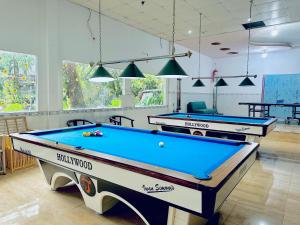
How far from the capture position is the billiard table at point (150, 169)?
1489 mm

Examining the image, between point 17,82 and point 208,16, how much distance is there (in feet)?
15.1

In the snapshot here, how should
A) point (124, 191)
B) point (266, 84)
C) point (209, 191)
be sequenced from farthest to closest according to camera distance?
point (266, 84) → point (124, 191) → point (209, 191)

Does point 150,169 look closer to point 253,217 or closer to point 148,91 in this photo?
point 253,217

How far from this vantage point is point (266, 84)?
10203mm

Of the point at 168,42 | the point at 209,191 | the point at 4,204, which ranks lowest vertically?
the point at 4,204

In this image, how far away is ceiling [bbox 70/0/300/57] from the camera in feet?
15.5

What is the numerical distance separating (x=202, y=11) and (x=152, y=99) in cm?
338

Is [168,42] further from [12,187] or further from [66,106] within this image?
[12,187]

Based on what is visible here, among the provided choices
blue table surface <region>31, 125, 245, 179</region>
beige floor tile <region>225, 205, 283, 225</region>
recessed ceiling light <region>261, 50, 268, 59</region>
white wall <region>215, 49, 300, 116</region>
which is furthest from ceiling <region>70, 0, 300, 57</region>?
beige floor tile <region>225, 205, 283, 225</region>

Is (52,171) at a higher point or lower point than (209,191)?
lower

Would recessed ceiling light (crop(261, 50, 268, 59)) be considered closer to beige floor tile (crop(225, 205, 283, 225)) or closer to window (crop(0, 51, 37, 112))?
beige floor tile (crop(225, 205, 283, 225))

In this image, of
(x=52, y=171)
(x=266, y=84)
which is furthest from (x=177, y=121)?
(x=266, y=84)

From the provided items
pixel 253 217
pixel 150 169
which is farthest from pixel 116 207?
pixel 253 217

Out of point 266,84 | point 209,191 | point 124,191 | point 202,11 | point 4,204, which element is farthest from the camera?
point 266,84
